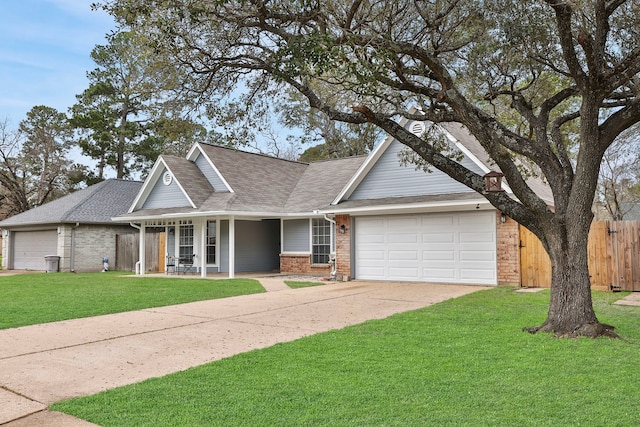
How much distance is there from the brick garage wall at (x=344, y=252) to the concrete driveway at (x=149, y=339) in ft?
12.7

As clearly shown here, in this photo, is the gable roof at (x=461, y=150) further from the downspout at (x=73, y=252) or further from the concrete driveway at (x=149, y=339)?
the downspout at (x=73, y=252)

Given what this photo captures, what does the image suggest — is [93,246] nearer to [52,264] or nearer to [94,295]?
[52,264]

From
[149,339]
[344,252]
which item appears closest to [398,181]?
[344,252]

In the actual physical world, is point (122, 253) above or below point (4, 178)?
below

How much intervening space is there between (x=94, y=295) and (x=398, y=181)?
9.57m

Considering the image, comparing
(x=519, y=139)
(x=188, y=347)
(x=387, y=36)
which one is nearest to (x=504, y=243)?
(x=519, y=139)

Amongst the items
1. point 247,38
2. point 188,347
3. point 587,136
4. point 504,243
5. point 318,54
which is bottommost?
point 188,347

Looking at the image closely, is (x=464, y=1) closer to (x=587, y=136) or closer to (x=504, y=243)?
(x=587, y=136)

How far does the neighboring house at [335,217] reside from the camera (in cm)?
1491

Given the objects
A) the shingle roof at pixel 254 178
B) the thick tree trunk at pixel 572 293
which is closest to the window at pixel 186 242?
the shingle roof at pixel 254 178

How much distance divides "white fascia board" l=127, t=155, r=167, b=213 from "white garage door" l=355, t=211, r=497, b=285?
29.7 ft

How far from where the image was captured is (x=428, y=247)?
1570 cm

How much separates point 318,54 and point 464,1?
12.7 feet

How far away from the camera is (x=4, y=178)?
34.7 m
